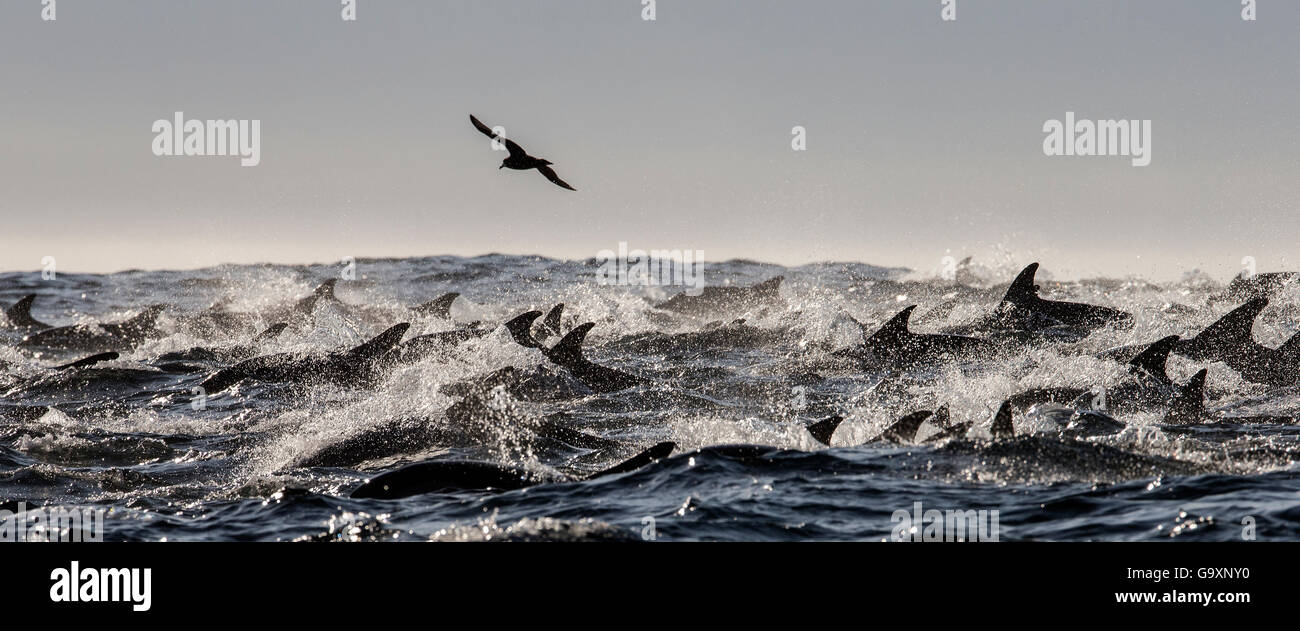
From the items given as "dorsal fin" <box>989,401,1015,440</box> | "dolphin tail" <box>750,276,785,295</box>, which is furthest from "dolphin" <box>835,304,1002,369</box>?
"dolphin tail" <box>750,276,785,295</box>

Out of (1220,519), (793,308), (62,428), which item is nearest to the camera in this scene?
(1220,519)

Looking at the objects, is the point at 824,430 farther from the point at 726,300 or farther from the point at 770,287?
the point at 726,300

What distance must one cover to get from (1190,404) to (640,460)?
7148mm

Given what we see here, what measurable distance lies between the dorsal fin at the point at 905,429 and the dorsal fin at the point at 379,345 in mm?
9170

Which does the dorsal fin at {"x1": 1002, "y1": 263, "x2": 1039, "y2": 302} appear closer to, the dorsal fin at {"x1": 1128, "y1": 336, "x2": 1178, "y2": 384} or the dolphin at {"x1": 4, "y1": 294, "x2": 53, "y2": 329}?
the dorsal fin at {"x1": 1128, "y1": 336, "x2": 1178, "y2": 384}

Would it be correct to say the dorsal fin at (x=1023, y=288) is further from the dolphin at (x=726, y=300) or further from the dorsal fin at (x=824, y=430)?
the dorsal fin at (x=824, y=430)

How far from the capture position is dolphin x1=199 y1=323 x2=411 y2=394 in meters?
18.5

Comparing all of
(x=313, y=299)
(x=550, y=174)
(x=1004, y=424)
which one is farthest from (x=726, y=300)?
(x=1004, y=424)

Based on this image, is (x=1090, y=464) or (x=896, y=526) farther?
(x=1090, y=464)

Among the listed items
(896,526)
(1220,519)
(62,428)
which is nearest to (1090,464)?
(1220,519)

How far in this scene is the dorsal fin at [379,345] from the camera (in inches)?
740
